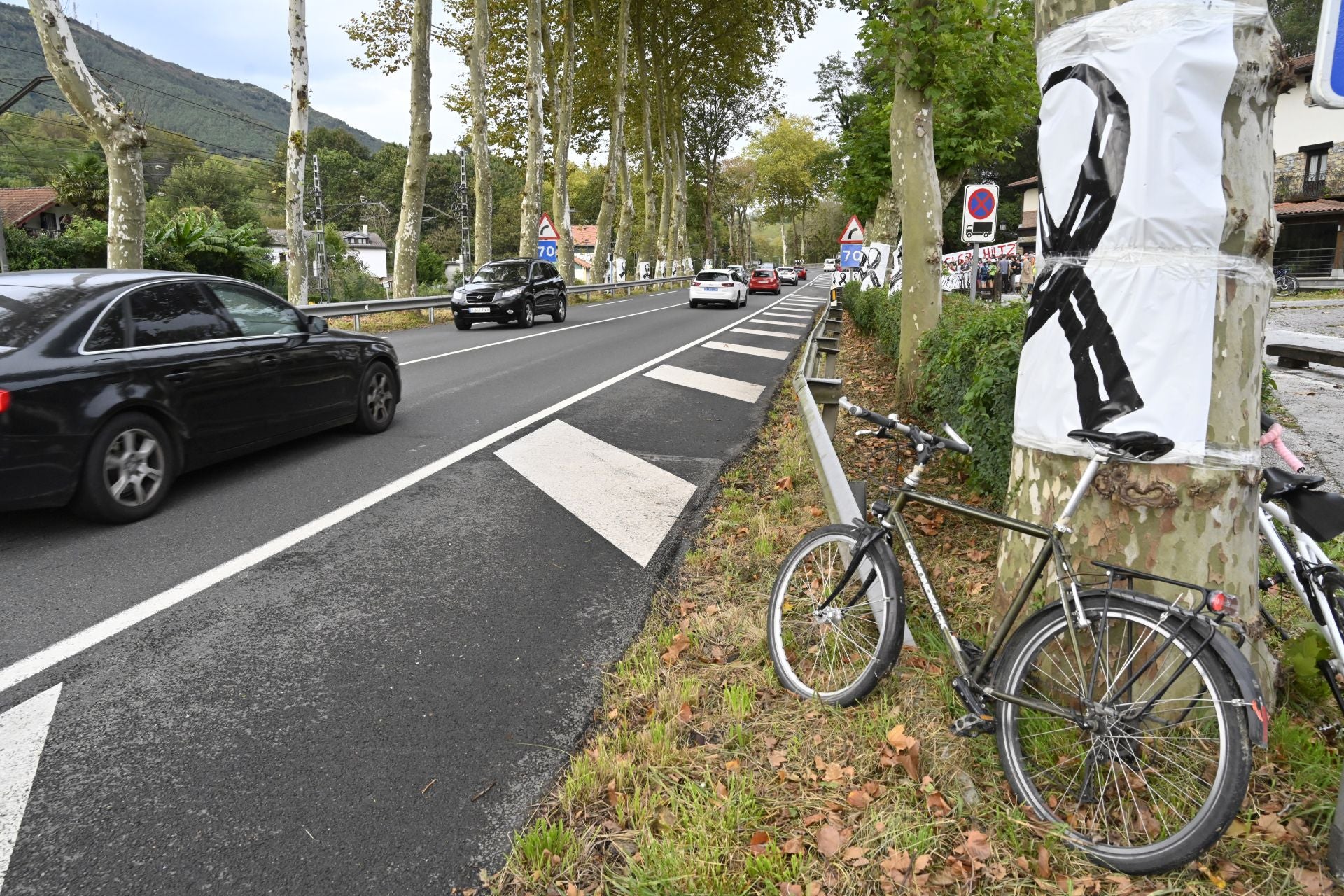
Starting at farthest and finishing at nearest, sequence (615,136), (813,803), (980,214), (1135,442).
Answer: (615,136), (980,214), (813,803), (1135,442)

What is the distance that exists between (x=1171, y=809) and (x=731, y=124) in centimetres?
7347

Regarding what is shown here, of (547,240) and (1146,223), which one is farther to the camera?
(547,240)

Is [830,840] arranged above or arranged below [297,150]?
below

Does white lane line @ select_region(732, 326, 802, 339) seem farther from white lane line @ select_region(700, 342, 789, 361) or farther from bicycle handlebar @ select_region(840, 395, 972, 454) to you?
bicycle handlebar @ select_region(840, 395, 972, 454)

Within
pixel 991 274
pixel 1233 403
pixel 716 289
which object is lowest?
pixel 1233 403

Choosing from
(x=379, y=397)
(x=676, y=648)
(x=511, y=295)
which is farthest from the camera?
(x=511, y=295)

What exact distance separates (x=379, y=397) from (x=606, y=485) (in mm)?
2742

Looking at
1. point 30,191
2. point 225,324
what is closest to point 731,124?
point 30,191

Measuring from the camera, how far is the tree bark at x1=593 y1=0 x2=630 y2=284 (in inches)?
1359

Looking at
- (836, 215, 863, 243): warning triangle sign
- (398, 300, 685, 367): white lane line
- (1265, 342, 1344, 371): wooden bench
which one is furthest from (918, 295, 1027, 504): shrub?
(836, 215, 863, 243): warning triangle sign

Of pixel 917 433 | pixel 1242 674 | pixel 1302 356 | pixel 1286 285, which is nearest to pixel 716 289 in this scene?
pixel 1302 356

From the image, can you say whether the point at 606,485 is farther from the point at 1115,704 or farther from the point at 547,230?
the point at 547,230

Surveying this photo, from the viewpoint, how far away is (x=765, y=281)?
49.2 m

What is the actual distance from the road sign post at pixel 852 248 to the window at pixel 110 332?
1922 cm
